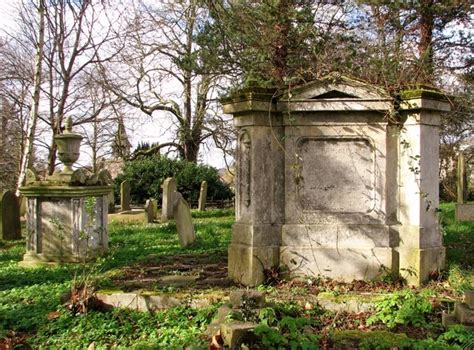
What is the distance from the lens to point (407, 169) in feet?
19.8

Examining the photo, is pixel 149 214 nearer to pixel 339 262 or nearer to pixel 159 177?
pixel 159 177

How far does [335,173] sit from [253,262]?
5.07 feet

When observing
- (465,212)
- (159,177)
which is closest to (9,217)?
Answer: (159,177)

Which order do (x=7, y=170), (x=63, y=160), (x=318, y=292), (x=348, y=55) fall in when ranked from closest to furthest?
1. (x=318, y=292)
2. (x=348, y=55)
3. (x=63, y=160)
4. (x=7, y=170)

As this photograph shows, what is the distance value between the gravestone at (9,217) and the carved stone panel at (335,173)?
869 cm

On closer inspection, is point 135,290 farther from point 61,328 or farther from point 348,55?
point 348,55

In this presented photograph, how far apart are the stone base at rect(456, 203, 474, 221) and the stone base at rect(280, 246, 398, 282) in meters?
8.95

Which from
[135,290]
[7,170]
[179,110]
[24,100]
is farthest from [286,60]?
[7,170]

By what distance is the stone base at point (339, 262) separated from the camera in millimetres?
6012

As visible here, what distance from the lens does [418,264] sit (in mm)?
5801

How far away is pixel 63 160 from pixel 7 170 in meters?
21.0

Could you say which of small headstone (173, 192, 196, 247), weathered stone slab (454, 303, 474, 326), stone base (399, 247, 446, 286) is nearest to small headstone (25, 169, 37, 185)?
small headstone (173, 192, 196, 247)

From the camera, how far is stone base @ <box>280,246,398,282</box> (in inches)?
237

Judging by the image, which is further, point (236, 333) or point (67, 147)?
point (67, 147)
